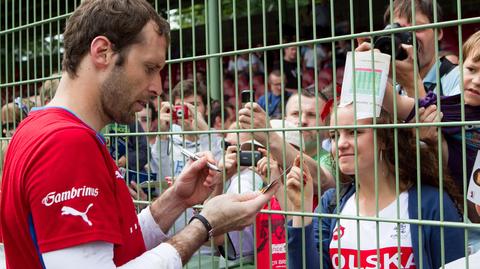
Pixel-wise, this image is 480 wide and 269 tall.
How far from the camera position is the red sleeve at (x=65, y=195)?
194 cm

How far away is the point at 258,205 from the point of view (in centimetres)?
237

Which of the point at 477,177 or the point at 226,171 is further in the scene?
the point at 226,171

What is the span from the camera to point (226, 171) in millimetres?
3066

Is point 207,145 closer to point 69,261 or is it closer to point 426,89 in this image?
point 426,89

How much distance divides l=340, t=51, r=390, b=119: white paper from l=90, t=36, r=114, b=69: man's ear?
0.83 metres

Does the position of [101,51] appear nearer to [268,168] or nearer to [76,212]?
[76,212]

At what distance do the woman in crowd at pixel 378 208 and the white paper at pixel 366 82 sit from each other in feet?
0.24

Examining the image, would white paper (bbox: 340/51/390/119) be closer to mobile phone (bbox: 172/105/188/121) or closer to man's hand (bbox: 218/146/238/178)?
man's hand (bbox: 218/146/238/178)

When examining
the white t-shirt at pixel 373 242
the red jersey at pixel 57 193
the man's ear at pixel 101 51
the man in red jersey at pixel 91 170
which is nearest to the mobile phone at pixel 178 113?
the white t-shirt at pixel 373 242

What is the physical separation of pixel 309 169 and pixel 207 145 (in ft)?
1.91

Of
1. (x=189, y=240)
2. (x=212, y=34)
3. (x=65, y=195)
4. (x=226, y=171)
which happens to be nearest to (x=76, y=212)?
(x=65, y=195)

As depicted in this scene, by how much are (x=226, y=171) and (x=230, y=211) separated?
0.76 m

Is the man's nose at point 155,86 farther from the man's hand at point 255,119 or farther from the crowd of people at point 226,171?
the man's hand at point 255,119

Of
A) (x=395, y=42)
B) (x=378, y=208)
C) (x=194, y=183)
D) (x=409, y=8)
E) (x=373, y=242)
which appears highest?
(x=409, y=8)
